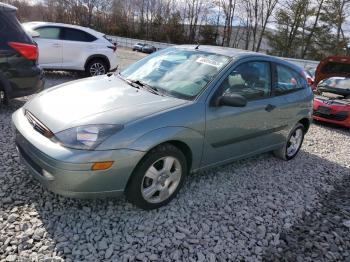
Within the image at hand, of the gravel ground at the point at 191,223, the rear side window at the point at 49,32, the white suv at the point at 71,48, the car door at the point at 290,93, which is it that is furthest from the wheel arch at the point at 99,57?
the car door at the point at 290,93

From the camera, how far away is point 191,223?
3426 mm

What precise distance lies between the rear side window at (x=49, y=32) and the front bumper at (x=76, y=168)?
22.7 ft

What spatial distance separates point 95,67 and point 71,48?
0.89m

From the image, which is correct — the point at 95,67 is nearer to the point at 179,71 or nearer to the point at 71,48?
the point at 71,48

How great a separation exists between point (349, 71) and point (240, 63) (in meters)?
8.85

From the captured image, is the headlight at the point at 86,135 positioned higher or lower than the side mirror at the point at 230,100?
lower

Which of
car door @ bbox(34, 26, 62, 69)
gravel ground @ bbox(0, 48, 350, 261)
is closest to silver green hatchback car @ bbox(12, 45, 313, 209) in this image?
gravel ground @ bbox(0, 48, 350, 261)

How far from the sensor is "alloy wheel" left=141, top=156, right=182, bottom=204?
133 inches

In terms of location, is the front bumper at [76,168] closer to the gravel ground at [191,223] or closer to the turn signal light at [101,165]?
the turn signal light at [101,165]

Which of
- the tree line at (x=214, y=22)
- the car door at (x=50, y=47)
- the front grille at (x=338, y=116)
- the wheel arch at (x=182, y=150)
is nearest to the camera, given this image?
the wheel arch at (x=182, y=150)

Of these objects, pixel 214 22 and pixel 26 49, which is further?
pixel 214 22

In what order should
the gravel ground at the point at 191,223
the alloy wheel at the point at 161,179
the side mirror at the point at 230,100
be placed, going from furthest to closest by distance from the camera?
the side mirror at the point at 230,100, the alloy wheel at the point at 161,179, the gravel ground at the point at 191,223

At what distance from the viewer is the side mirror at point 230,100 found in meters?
3.71

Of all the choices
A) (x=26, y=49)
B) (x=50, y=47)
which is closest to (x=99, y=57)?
(x=50, y=47)
